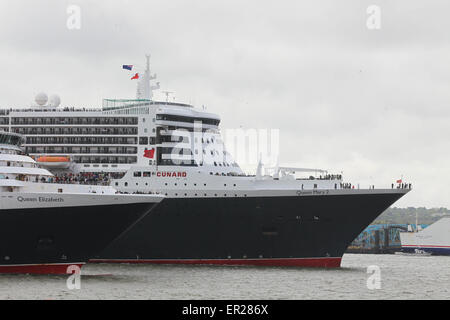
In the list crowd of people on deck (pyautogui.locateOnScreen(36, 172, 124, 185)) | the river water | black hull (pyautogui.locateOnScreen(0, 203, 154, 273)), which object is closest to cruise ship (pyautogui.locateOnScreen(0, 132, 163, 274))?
black hull (pyautogui.locateOnScreen(0, 203, 154, 273))

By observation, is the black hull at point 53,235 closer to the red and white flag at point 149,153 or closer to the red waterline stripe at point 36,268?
the red waterline stripe at point 36,268

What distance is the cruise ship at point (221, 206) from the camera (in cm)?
5934

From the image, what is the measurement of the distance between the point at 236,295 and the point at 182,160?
22664 millimetres

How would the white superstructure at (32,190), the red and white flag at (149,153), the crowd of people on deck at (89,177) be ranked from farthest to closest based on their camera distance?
the red and white flag at (149,153) → the crowd of people on deck at (89,177) → the white superstructure at (32,190)

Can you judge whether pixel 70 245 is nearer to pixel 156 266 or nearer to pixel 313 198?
pixel 156 266

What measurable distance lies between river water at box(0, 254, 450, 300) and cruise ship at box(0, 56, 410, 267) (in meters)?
2.28

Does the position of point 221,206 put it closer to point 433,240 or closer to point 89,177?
point 89,177

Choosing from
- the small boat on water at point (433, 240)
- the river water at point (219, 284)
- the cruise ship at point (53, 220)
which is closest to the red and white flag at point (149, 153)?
the river water at point (219, 284)

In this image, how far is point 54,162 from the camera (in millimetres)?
62562

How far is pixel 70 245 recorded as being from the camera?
4522 cm

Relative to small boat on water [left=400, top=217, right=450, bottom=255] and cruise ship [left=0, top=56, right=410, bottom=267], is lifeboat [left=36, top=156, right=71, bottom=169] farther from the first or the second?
small boat on water [left=400, top=217, right=450, bottom=255]

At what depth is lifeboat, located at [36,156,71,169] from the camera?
6228 centimetres

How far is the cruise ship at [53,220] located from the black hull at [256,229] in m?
12.3
